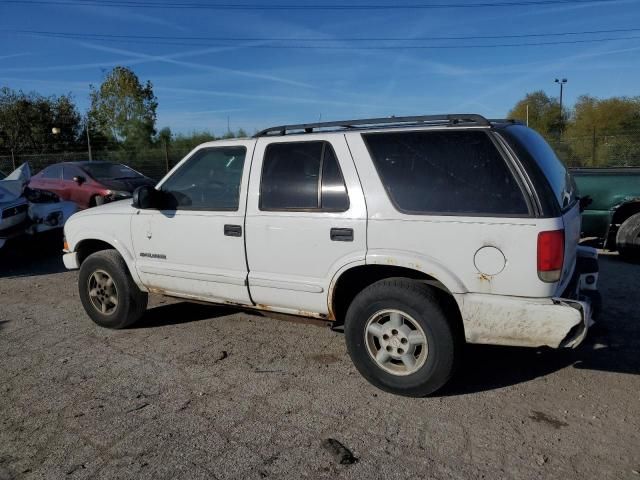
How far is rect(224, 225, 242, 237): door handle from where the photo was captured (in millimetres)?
4277

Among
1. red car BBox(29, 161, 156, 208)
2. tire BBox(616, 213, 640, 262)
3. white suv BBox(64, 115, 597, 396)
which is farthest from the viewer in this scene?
red car BBox(29, 161, 156, 208)

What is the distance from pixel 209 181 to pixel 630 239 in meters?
5.96

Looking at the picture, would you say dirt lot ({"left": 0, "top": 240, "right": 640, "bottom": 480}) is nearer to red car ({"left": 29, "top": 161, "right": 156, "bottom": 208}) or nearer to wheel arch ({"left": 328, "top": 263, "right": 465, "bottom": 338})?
wheel arch ({"left": 328, "top": 263, "right": 465, "bottom": 338})

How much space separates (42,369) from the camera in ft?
14.5

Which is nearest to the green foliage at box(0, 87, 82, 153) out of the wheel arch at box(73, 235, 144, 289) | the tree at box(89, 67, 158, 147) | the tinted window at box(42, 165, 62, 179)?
the tree at box(89, 67, 158, 147)

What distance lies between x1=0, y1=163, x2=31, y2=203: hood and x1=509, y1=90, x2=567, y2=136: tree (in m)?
41.7

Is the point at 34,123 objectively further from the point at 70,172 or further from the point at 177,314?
the point at 177,314

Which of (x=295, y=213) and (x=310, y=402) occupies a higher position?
(x=295, y=213)

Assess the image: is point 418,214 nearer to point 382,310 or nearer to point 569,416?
point 382,310

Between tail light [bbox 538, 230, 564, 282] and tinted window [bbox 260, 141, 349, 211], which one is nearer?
tail light [bbox 538, 230, 564, 282]

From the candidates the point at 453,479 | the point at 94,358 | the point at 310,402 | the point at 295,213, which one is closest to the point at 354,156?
the point at 295,213

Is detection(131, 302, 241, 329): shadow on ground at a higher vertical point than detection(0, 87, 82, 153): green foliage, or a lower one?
lower

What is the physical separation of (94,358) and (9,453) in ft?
4.69

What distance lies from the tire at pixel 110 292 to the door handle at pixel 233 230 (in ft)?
4.40
